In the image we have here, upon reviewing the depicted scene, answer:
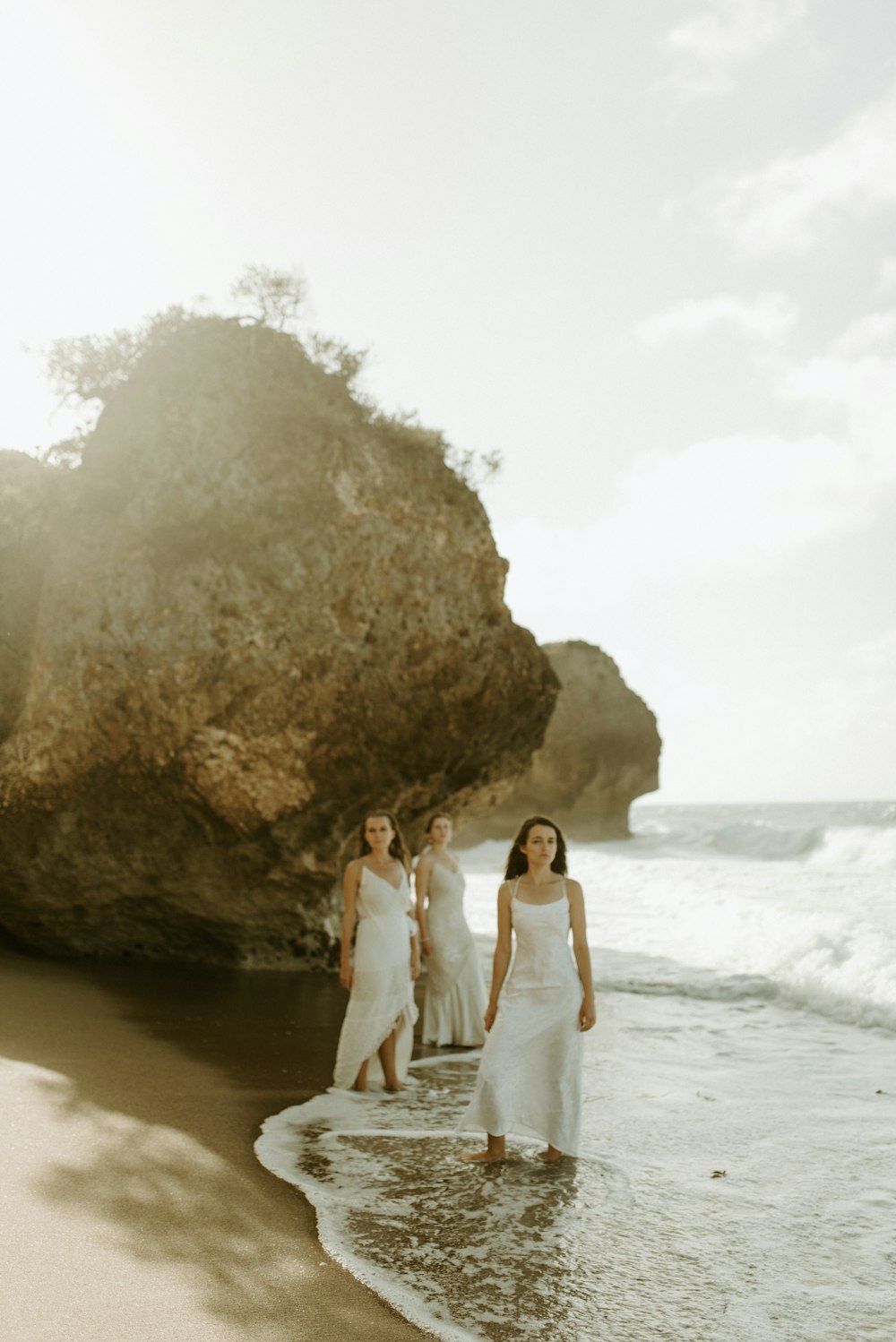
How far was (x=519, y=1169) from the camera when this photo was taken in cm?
544

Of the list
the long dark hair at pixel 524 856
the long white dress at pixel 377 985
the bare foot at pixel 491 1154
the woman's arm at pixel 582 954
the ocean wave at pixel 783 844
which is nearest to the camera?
the bare foot at pixel 491 1154

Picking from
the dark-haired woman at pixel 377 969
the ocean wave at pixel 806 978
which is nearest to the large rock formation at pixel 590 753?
the ocean wave at pixel 806 978

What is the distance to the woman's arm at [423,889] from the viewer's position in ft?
29.3

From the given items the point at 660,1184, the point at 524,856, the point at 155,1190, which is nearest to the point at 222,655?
the point at 524,856

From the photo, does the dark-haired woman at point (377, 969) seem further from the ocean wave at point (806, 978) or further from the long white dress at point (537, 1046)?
the ocean wave at point (806, 978)

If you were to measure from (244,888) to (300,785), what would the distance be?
136 cm

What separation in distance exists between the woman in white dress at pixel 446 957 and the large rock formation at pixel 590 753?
22.6 metres

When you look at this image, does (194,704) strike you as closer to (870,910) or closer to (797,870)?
(870,910)

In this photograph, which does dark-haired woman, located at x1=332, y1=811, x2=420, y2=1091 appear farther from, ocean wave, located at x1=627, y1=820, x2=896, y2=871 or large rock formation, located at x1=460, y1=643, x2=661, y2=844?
large rock formation, located at x1=460, y1=643, x2=661, y2=844

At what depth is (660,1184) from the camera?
5.37 m

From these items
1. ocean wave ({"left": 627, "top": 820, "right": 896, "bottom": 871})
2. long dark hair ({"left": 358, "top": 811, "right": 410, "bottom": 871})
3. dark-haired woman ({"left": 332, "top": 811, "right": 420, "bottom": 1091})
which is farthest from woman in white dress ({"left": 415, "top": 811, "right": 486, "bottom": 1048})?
ocean wave ({"left": 627, "top": 820, "right": 896, "bottom": 871})

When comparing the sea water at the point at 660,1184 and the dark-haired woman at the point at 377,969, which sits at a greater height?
the dark-haired woman at the point at 377,969

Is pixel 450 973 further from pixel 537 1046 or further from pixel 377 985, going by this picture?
pixel 537 1046

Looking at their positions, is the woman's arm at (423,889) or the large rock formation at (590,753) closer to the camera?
the woman's arm at (423,889)
